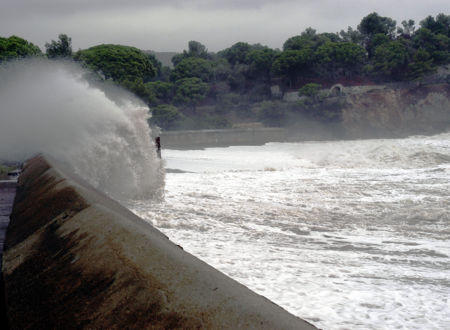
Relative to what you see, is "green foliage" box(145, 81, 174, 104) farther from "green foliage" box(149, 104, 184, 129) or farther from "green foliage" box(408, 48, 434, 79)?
"green foliage" box(408, 48, 434, 79)

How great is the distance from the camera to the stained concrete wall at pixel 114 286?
1.38 m

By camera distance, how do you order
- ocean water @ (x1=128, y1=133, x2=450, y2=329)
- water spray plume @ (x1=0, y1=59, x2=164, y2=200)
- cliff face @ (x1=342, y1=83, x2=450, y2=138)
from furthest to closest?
1. cliff face @ (x1=342, y1=83, x2=450, y2=138)
2. water spray plume @ (x1=0, y1=59, x2=164, y2=200)
3. ocean water @ (x1=128, y1=133, x2=450, y2=329)

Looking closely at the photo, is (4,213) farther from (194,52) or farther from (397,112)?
(194,52)

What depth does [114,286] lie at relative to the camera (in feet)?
5.24

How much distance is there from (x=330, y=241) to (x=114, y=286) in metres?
4.32

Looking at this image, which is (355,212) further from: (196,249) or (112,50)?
(112,50)

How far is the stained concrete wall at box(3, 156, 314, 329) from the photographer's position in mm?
1382

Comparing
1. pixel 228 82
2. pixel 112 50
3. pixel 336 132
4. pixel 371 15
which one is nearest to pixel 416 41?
pixel 371 15

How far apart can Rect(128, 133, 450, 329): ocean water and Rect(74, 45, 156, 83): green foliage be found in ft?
101

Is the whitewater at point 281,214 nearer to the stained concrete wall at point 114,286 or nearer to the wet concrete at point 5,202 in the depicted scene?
the stained concrete wall at point 114,286

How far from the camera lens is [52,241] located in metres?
2.31

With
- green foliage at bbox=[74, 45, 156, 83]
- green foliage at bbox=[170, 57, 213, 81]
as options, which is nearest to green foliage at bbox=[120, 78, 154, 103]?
green foliage at bbox=[74, 45, 156, 83]

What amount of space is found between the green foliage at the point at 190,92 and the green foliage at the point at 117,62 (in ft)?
33.4

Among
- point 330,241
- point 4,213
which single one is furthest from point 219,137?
point 4,213
